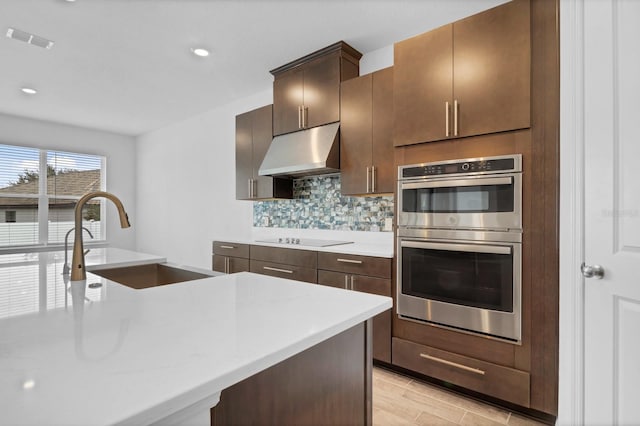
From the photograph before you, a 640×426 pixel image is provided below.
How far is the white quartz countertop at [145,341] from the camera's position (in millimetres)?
490

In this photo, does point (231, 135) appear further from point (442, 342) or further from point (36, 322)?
point (36, 322)

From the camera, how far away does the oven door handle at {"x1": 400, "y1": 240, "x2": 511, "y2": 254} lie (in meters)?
1.95

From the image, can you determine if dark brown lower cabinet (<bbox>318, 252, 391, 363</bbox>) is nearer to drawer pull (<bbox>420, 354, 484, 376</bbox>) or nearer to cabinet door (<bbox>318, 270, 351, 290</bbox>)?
cabinet door (<bbox>318, 270, 351, 290</bbox>)

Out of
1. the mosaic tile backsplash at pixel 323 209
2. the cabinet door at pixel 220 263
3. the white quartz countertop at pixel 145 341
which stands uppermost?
the mosaic tile backsplash at pixel 323 209

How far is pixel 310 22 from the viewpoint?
2.56 metres

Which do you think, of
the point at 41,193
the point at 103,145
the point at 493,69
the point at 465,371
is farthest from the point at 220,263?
the point at 103,145

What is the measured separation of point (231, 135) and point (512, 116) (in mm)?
3438

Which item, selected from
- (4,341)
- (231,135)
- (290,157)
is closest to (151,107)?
(231,135)

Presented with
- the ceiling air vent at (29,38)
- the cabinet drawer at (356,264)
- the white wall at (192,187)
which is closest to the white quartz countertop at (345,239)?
the cabinet drawer at (356,264)

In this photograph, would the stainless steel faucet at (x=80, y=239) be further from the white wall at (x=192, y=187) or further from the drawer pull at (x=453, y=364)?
the white wall at (x=192, y=187)

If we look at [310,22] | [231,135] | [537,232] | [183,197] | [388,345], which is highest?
[310,22]

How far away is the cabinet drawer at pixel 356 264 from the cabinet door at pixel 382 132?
0.56 metres

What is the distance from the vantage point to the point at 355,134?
282 cm

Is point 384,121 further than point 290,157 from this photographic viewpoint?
No
